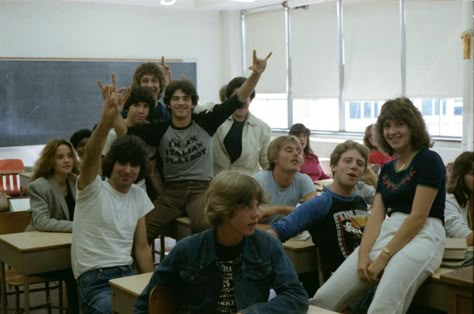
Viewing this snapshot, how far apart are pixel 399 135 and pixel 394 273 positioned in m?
0.61

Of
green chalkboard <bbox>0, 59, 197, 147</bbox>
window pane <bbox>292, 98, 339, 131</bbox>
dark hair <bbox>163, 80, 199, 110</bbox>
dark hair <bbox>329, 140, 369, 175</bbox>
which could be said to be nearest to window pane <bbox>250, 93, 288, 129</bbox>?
window pane <bbox>292, 98, 339, 131</bbox>

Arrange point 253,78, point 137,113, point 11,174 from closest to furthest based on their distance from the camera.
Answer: point 253,78, point 137,113, point 11,174

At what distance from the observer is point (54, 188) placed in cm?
366

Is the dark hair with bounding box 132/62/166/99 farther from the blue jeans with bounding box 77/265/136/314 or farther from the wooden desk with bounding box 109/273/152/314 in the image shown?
the wooden desk with bounding box 109/273/152/314

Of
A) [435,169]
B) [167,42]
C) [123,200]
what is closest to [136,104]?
[123,200]

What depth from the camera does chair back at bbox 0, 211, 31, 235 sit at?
3.96m

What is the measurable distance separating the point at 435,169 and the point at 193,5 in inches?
277

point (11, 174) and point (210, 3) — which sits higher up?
point (210, 3)

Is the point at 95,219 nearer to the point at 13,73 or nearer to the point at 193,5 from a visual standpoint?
the point at 13,73

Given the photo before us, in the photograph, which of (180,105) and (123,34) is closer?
(180,105)

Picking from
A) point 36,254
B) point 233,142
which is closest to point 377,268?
point 36,254

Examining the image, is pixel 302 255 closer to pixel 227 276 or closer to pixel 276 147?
pixel 276 147

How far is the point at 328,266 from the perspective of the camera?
3.19 meters

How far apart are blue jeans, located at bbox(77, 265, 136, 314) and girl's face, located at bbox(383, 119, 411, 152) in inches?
54.4
